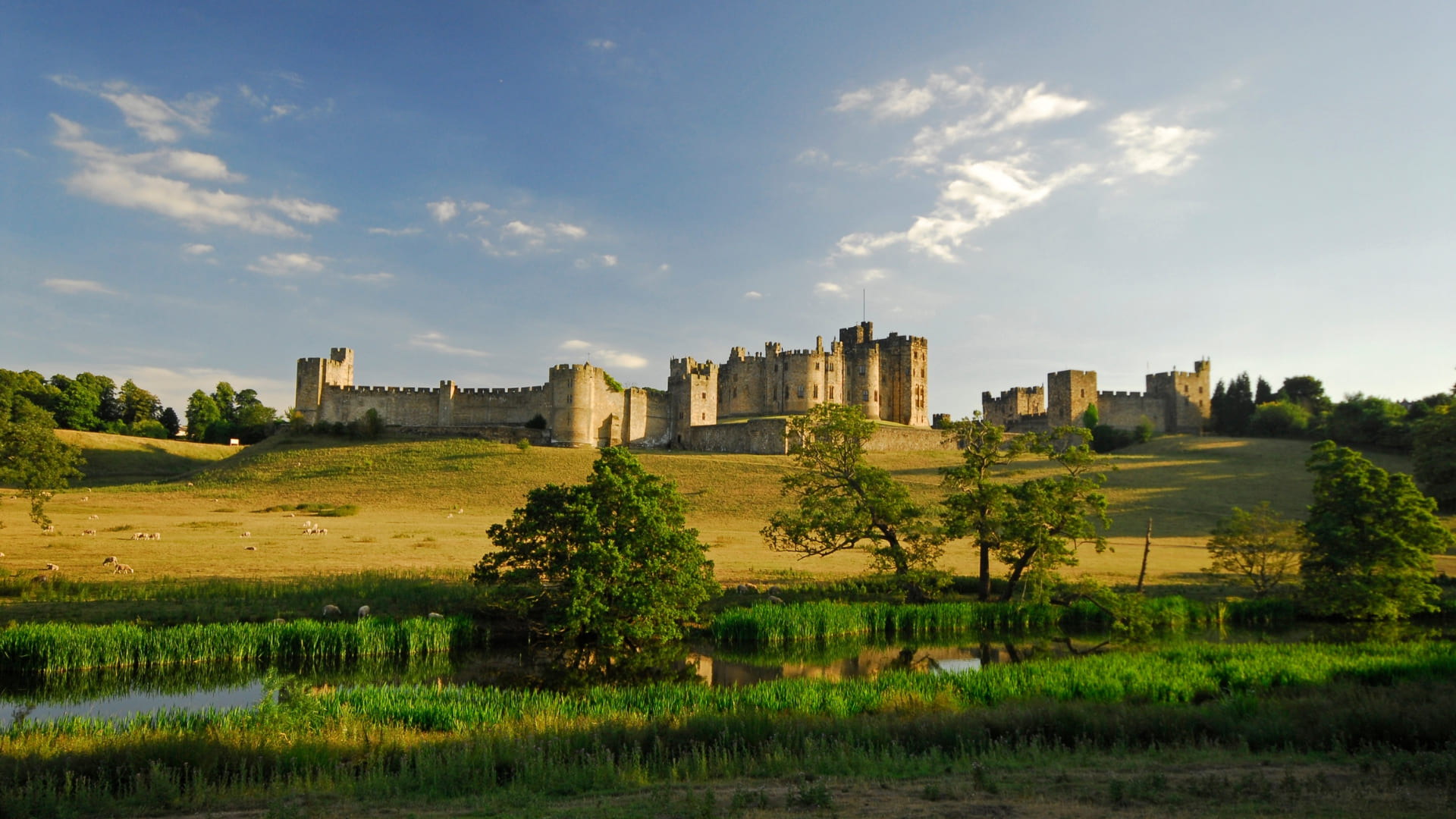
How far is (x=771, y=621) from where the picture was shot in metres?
20.2

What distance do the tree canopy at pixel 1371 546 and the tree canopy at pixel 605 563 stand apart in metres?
16.1

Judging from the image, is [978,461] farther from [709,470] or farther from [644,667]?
[709,470]

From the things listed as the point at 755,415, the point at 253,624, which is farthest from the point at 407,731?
the point at 755,415

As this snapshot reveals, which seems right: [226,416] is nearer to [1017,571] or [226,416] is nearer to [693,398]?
[693,398]

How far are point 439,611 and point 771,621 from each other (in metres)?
8.22

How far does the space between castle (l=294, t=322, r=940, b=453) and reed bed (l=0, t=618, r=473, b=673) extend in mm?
47818

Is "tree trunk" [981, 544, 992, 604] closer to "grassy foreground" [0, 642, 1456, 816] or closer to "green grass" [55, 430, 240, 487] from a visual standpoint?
"grassy foreground" [0, 642, 1456, 816]

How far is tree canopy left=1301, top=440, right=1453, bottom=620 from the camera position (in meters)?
Result: 20.4

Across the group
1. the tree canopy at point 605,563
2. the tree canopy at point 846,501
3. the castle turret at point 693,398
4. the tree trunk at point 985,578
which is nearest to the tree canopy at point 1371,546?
the tree trunk at point 985,578

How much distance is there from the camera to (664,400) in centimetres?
7631

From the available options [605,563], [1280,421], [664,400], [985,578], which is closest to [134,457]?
[664,400]

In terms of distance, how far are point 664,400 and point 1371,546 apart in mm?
59930

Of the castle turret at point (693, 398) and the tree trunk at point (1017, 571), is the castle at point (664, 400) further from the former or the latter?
the tree trunk at point (1017, 571)

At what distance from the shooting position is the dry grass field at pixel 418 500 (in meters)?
26.4
